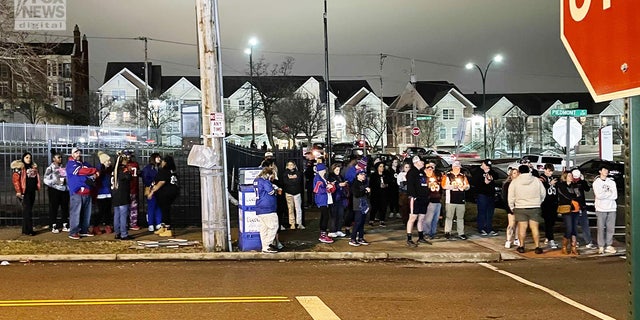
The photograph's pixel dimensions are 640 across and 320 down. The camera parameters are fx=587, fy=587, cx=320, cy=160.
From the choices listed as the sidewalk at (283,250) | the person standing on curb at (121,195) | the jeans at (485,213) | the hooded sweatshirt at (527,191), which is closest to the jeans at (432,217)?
the sidewalk at (283,250)

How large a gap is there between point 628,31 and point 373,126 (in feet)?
202

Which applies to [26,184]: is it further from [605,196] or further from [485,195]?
[605,196]

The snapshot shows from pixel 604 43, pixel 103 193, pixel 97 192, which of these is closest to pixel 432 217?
pixel 103 193

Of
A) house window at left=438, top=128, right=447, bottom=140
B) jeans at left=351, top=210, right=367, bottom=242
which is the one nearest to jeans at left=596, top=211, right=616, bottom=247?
jeans at left=351, top=210, right=367, bottom=242

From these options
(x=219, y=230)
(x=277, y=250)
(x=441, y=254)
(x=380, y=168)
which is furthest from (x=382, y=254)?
(x=380, y=168)

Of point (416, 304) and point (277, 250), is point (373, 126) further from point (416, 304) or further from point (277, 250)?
point (416, 304)

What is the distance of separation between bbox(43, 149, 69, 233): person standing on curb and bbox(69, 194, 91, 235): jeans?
70 cm

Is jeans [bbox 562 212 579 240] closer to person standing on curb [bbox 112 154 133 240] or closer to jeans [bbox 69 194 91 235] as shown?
person standing on curb [bbox 112 154 133 240]

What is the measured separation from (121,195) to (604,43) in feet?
39.2

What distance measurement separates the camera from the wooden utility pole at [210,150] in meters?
11.4

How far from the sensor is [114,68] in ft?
236

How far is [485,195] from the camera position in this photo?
47.5 feet

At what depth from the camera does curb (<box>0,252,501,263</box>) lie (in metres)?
10.8

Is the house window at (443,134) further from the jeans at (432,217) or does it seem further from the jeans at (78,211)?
the jeans at (78,211)
